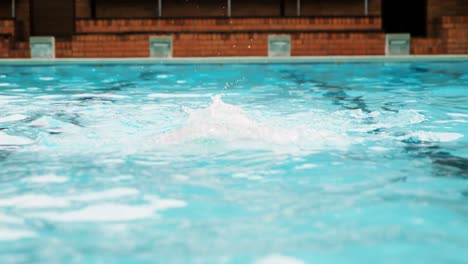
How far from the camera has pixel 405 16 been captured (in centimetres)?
1520

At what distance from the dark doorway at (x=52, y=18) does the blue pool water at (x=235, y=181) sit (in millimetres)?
9230

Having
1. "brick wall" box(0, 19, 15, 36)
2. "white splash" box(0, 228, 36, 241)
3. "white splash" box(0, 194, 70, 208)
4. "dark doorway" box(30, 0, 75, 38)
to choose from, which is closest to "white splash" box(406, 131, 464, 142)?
"white splash" box(0, 194, 70, 208)

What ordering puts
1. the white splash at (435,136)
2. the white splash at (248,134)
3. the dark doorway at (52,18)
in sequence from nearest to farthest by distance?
1. the white splash at (248,134)
2. the white splash at (435,136)
3. the dark doorway at (52,18)

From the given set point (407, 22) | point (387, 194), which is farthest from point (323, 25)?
point (387, 194)

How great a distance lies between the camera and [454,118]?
4.84 meters

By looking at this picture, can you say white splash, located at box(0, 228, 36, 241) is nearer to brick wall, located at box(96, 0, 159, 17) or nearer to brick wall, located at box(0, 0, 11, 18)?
brick wall, located at box(96, 0, 159, 17)

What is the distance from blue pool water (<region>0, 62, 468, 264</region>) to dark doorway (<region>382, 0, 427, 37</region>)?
865 centimetres

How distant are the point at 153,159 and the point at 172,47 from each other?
8.78 m

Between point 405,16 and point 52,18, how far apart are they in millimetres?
7537

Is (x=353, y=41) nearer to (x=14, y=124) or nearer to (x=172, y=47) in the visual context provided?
(x=172, y=47)

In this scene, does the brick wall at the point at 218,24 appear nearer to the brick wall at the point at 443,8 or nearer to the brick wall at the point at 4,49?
the brick wall at the point at 4,49

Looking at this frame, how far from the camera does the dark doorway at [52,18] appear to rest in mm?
14945

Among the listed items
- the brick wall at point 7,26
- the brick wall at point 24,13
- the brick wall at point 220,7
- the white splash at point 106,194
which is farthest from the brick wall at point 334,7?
the white splash at point 106,194

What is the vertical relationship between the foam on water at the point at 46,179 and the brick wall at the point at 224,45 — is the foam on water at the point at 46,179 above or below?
below
